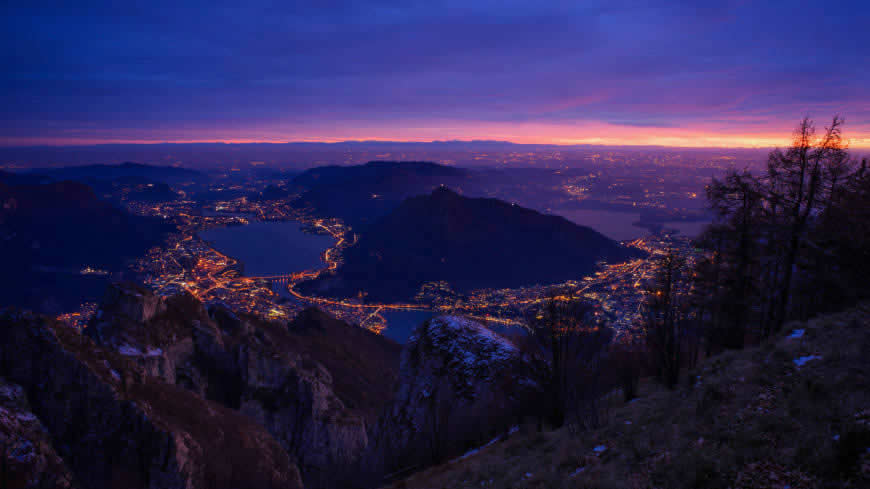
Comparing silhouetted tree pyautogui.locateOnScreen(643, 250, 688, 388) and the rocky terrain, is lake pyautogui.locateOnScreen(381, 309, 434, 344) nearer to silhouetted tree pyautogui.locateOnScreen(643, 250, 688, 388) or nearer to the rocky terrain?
the rocky terrain

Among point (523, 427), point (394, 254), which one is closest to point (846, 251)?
point (523, 427)

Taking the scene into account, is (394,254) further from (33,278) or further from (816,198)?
(816,198)

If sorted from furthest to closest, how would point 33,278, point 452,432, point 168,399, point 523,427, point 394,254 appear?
point 394,254
point 33,278
point 168,399
point 452,432
point 523,427

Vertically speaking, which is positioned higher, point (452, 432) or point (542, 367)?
point (542, 367)

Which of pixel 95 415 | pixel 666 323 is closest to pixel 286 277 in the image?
pixel 95 415

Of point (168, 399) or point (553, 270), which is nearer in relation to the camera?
point (168, 399)

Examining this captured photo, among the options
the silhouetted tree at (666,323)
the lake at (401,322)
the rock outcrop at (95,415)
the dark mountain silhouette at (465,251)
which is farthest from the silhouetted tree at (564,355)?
the dark mountain silhouette at (465,251)

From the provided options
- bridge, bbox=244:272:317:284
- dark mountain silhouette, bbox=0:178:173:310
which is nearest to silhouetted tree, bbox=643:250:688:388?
bridge, bbox=244:272:317:284
